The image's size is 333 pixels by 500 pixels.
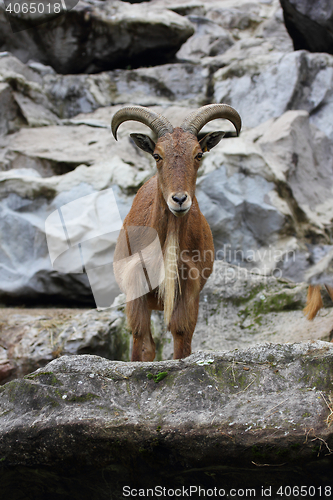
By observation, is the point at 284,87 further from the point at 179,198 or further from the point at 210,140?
the point at 179,198

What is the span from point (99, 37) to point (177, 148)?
8684mm

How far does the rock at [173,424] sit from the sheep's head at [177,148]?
4.94ft

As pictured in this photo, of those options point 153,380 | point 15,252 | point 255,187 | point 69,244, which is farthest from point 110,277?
point 153,380

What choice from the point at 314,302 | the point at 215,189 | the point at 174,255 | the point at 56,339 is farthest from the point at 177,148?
the point at 215,189

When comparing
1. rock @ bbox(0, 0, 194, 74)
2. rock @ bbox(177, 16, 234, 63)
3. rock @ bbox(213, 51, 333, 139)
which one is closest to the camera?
rock @ bbox(213, 51, 333, 139)

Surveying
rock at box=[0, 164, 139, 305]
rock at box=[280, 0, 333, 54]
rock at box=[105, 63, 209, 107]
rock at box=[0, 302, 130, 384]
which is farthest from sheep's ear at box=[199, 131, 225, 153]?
rock at box=[280, 0, 333, 54]

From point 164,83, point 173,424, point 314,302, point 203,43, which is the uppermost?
point 203,43

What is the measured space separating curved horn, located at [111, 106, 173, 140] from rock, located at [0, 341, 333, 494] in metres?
2.35

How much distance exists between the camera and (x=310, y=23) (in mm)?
10984

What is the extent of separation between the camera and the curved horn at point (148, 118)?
15.4ft

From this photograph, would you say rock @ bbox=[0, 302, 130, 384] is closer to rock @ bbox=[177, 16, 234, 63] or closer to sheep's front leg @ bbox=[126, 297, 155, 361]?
sheep's front leg @ bbox=[126, 297, 155, 361]

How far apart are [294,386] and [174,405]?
0.83 metres

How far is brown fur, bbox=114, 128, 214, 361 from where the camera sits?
14.6 ft

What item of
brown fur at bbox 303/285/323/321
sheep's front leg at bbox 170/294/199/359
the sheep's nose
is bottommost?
brown fur at bbox 303/285/323/321
